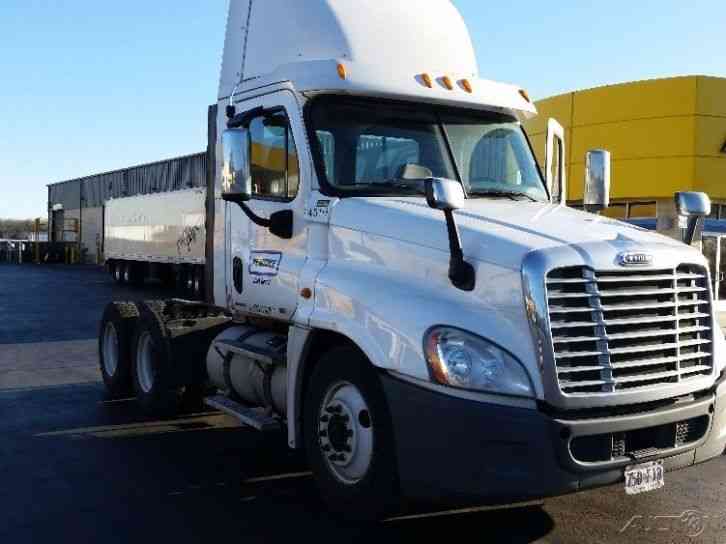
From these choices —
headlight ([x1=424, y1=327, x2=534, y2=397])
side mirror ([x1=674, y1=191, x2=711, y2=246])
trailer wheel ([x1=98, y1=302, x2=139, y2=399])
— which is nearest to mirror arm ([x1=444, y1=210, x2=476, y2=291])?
headlight ([x1=424, y1=327, x2=534, y2=397])

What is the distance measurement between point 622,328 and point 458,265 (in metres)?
0.96

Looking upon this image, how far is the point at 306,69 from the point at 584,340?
2845 millimetres

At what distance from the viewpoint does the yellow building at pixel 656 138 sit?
25.7 meters

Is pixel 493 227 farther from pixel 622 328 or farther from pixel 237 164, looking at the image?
pixel 237 164

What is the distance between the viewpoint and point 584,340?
435 centimetres

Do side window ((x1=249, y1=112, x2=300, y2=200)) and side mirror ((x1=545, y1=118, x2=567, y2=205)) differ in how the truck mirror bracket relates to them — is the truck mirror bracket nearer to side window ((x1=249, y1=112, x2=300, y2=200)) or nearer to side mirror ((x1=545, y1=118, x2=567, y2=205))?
side window ((x1=249, y1=112, x2=300, y2=200))

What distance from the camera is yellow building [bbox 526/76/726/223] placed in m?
25.7

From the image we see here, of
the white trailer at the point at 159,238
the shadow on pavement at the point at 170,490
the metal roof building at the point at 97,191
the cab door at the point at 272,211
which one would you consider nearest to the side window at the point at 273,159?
the cab door at the point at 272,211

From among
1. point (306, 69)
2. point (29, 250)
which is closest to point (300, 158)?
point (306, 69)

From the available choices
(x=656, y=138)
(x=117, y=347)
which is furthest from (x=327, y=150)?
(x=656, y=138)

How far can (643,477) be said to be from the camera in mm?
4484

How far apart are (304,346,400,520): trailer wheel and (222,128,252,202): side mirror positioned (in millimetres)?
1326

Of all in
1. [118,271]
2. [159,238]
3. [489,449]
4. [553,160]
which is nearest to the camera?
[489,449]

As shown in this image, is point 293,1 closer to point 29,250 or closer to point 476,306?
point 476,306
